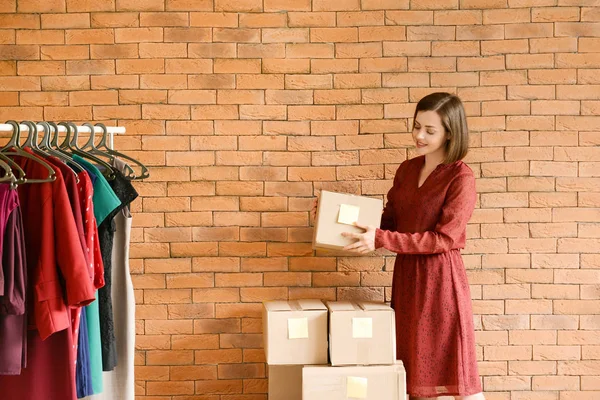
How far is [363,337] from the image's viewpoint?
2.84 metres

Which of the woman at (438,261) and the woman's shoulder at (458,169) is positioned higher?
the woman's shoulder at (458,169)

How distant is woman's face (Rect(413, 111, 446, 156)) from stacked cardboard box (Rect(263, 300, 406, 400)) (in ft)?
2.31

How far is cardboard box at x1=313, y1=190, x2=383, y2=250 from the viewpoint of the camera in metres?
2.86

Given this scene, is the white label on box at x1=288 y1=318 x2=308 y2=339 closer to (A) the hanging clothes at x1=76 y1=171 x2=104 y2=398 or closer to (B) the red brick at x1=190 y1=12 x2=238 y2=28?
(A) the hanging clothes at x1=76 y1=171 x2=104 y2=398

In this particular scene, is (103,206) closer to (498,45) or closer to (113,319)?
(113,319)

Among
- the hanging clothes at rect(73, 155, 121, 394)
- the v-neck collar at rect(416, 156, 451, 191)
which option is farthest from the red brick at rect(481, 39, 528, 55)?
the hanging clothes at rect(73, 155, 121, 394)

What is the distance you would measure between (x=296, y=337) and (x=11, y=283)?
122cm

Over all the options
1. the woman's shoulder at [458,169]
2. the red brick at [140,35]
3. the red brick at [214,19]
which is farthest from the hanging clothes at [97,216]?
the woman's shoulder at [458,169]

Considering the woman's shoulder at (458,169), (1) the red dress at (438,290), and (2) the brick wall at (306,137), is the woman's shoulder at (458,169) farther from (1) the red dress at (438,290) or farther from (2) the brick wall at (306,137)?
(2) the brick wall at (306,137)

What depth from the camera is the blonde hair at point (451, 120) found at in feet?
9.29

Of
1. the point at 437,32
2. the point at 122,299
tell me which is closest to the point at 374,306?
the point at 122,299

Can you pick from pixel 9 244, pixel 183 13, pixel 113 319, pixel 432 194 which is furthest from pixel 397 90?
pixel 9 244

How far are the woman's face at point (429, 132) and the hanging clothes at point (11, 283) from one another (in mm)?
1596

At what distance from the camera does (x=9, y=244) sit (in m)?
2.11
